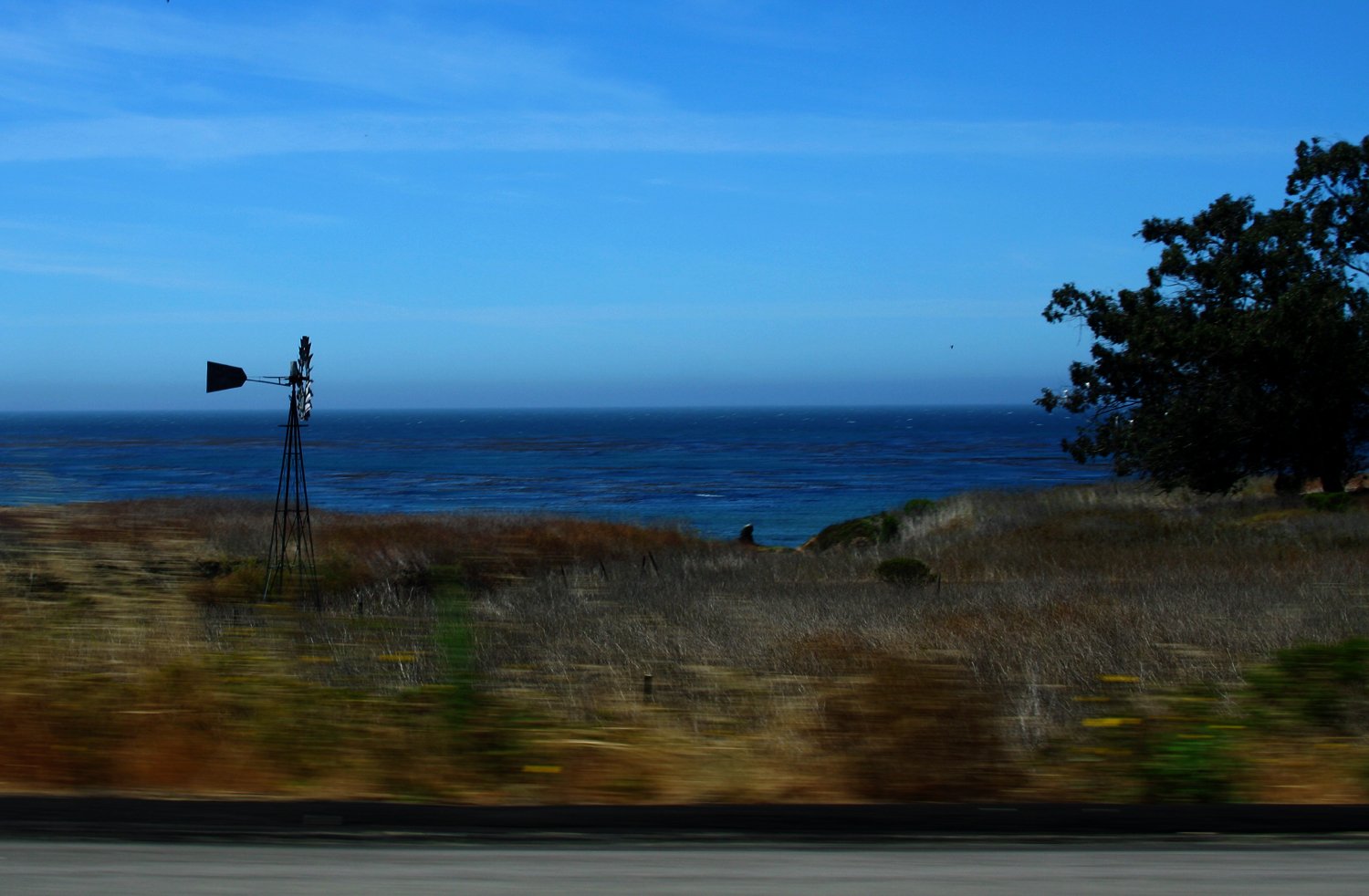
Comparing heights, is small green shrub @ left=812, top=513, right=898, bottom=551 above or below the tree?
below

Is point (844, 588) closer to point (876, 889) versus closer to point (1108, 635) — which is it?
point (1108, 635)

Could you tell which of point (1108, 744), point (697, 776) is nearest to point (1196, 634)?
point (1108, 744)

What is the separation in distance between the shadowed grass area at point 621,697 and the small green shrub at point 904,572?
5.88m

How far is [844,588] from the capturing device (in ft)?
50.1

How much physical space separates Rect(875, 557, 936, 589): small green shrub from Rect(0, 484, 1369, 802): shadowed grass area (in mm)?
5884

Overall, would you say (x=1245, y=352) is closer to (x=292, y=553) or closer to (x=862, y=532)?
(x=862, y=532)

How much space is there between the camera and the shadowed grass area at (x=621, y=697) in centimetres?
423

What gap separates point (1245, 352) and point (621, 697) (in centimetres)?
2244

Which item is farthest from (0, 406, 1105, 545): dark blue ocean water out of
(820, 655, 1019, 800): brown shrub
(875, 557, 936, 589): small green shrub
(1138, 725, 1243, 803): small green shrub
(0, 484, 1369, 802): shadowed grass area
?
(875, 557, 936, 589): small green shrub

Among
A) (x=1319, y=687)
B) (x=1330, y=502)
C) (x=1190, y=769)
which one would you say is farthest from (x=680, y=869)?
(x=1330, y=502)

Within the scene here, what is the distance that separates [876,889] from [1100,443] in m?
26.4

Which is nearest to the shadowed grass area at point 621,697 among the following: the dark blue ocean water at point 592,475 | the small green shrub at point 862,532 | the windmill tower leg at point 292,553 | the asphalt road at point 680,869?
the asphalt road at point 680,869

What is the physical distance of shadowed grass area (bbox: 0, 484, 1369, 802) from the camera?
167 inches

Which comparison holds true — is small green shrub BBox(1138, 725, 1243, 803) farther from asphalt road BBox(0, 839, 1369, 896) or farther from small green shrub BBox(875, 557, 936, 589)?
small green shrub BBox(875, 557, 936, 589)
